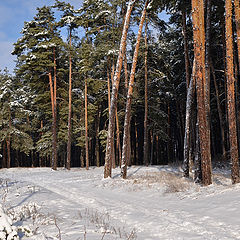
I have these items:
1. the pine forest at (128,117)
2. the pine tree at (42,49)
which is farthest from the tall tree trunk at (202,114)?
the pine tree at (42,49)

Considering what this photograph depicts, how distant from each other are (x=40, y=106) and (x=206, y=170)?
20.9 metres

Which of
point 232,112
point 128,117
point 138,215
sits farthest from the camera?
point 128,117

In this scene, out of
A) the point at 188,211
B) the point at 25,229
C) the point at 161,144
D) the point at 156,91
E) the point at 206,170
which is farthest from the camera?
the point at 161,144

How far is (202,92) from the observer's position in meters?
10.5

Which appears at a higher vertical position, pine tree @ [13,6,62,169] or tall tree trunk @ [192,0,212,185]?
pine tree @ [13,6,62,169]

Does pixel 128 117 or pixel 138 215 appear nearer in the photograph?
pixel 138 215

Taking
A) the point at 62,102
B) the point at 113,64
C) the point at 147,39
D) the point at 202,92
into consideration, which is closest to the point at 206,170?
the point at 202,92

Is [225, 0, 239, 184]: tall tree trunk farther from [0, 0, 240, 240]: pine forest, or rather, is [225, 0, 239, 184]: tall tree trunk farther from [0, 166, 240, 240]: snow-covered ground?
[0, 166, 240, 240]: snow-covered ground

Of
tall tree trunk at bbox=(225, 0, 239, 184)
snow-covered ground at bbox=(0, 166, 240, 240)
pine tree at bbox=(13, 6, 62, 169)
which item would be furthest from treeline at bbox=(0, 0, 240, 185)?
snow-covered ground at bbox=(0, 166, 240, 240)

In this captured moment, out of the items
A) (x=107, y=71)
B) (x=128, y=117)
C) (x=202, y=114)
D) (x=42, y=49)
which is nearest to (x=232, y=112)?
(x=202, y=114)

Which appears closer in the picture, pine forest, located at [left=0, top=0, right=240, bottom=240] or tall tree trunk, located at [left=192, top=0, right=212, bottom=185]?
pine forest, located at [left=0, top=0, right=240, bottom=240]

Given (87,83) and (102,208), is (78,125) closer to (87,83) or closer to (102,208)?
(87,83)

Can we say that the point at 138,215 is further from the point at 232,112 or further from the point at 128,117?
the point at 128,117

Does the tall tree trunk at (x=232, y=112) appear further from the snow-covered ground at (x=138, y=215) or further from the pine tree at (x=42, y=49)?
the pine tree at (x=42, y=49)
